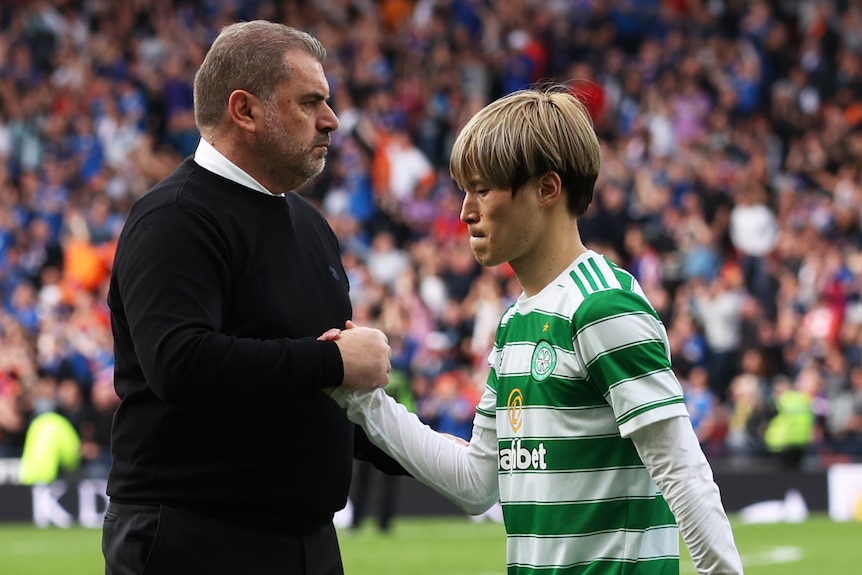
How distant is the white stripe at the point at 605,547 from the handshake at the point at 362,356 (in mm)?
605

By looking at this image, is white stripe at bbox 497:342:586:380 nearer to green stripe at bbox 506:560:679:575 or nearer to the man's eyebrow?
green stripe at bbox 506:560:679:575

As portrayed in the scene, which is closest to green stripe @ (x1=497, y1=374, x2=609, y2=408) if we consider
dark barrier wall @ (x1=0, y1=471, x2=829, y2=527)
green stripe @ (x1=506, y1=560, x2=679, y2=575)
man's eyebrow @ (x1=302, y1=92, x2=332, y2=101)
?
green stripe @ (x1=506, y1=560, x2=679, y2=575)

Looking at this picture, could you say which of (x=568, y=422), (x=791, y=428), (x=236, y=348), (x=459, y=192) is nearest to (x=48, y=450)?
(x=459, y=192)

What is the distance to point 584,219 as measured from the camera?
61.2 ft

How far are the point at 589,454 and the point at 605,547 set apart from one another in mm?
213

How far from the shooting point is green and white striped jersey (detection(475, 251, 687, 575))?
10.6 ft

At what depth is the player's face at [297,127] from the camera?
3.97 metres

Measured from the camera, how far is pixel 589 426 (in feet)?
11.1

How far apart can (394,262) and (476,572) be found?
811 cm

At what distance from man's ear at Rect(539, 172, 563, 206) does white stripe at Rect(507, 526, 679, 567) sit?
0.81 m

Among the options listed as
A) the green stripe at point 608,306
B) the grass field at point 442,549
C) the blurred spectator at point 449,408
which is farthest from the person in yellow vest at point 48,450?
the green stripe at point 608,306

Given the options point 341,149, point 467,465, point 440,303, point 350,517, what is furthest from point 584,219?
point 467,465

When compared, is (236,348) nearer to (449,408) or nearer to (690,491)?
(690,491)

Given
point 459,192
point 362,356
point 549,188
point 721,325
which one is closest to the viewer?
point 549,188
